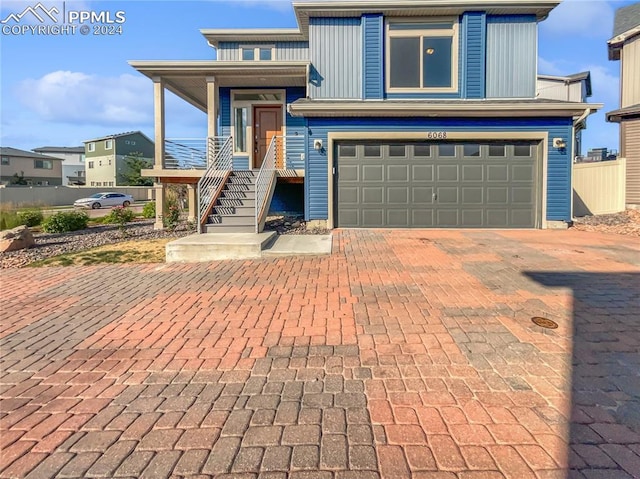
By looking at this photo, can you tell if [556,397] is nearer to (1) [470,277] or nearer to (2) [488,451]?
(2) [488,451]

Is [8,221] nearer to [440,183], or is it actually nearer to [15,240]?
[15,240]

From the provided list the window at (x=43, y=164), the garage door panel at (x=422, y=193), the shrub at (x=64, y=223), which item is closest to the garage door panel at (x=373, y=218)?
the garage door panel at (x=422, y=193)

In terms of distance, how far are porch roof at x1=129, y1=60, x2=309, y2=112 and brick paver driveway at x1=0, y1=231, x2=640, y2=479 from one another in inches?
338

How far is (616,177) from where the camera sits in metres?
14.1

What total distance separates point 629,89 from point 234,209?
17403 millimetres

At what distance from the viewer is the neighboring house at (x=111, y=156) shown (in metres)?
55.5

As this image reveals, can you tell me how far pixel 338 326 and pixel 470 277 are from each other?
287 cm

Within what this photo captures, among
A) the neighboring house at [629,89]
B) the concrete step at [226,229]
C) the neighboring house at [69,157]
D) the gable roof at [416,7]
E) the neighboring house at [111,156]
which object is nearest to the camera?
the concrete step at [226,229]

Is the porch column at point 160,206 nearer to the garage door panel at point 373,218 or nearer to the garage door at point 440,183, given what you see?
the garage door at point 440,183

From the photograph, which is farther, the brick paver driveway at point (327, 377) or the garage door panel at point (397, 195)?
the garage door panel at point (397, 195)

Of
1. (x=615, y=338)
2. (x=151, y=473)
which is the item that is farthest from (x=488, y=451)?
(x=615, y=338)

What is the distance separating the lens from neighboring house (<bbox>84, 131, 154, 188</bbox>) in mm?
55469

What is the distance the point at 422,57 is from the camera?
12.5 metres

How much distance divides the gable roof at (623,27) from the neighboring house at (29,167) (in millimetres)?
62453
